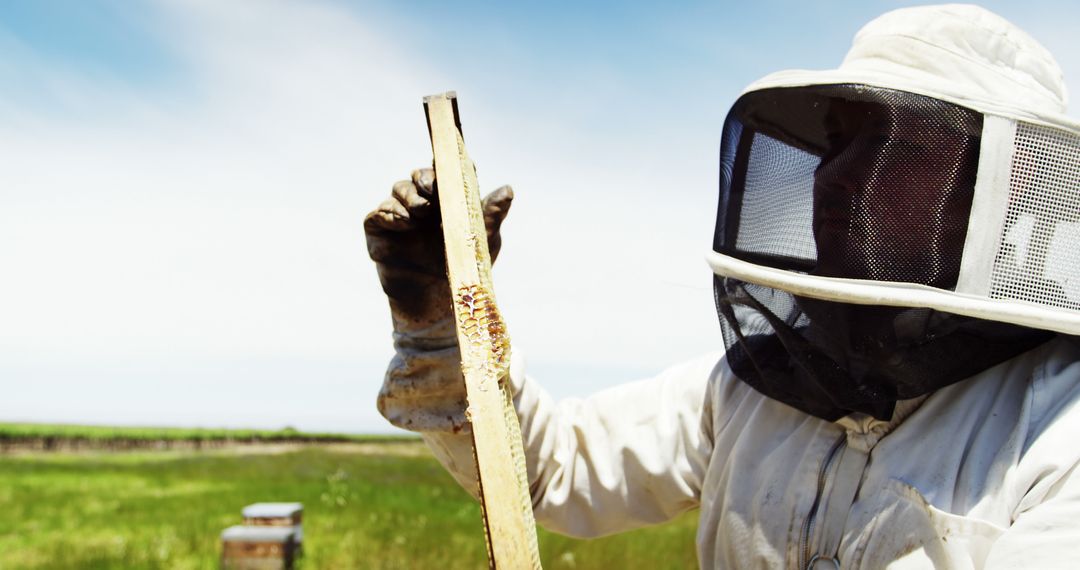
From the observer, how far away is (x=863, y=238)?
6.04 ft

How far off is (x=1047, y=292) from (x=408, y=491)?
1003 cm

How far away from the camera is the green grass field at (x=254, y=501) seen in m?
7.24

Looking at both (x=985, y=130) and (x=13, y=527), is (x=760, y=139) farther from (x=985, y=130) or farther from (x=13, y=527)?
(x=13, y=527)

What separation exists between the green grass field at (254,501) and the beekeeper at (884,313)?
5059mm

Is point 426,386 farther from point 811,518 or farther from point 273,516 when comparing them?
point 273,516

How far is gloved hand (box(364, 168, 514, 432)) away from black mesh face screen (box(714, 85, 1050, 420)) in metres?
0.74

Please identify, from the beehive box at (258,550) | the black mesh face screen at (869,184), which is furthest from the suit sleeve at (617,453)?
the beehive box at (258,550)

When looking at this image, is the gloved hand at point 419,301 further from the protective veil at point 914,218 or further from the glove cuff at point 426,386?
the protective veil at point 914,218

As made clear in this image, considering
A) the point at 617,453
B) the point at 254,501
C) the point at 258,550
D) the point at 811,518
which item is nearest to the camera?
the point at 811,518

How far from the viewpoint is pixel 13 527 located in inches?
369

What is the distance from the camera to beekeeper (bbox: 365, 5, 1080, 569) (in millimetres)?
1752

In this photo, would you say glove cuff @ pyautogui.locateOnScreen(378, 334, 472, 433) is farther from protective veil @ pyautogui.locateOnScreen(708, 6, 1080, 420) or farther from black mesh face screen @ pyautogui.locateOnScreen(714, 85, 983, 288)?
black mesh face screen @ pyautogui.locateOnScreen(714, 85, 983, 288)

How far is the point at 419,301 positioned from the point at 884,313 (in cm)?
121

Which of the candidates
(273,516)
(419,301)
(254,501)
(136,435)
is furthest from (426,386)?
(136,435)
